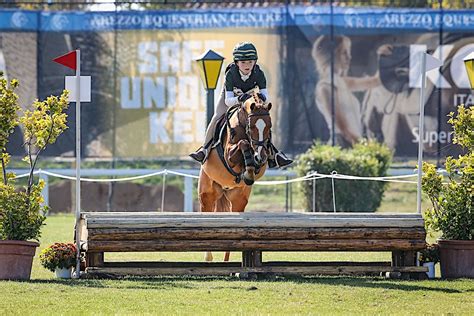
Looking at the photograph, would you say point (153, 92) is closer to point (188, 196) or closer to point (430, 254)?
point (188, 196)

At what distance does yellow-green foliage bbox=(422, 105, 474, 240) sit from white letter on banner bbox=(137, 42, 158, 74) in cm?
1373

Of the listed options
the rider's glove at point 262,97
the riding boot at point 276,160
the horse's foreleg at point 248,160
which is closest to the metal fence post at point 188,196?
the riding boot at point 276,160

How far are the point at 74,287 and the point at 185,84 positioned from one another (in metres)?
14.8

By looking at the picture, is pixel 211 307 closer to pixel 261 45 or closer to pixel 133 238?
pixel 133 238

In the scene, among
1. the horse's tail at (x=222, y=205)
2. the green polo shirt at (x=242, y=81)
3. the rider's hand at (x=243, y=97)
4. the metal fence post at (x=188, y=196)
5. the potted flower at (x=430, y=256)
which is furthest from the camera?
the metal fence post at (x=188, y=196)

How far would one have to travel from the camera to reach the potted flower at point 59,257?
11.4 m

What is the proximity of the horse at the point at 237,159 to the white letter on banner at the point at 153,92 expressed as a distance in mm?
10926

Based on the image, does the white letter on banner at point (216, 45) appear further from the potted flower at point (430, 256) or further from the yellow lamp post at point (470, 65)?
the potted flower at point (430, 256)

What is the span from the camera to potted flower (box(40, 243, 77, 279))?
11352 millimetres

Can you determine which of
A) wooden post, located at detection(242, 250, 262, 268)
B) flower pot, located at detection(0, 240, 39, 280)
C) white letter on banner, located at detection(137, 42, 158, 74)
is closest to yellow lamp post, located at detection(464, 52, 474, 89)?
wooden post, located at detection(242, 250, 262, 268)

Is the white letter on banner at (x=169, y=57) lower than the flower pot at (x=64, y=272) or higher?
higher

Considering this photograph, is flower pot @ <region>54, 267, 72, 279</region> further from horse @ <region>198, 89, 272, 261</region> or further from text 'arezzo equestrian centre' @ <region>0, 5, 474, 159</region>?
text 'arezzo equestrian centre' @ <region>0, 5, 474, 159</region>

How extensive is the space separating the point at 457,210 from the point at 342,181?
1080cm

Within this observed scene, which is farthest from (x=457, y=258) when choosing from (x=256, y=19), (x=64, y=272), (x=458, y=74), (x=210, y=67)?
(x=256, y=19)
